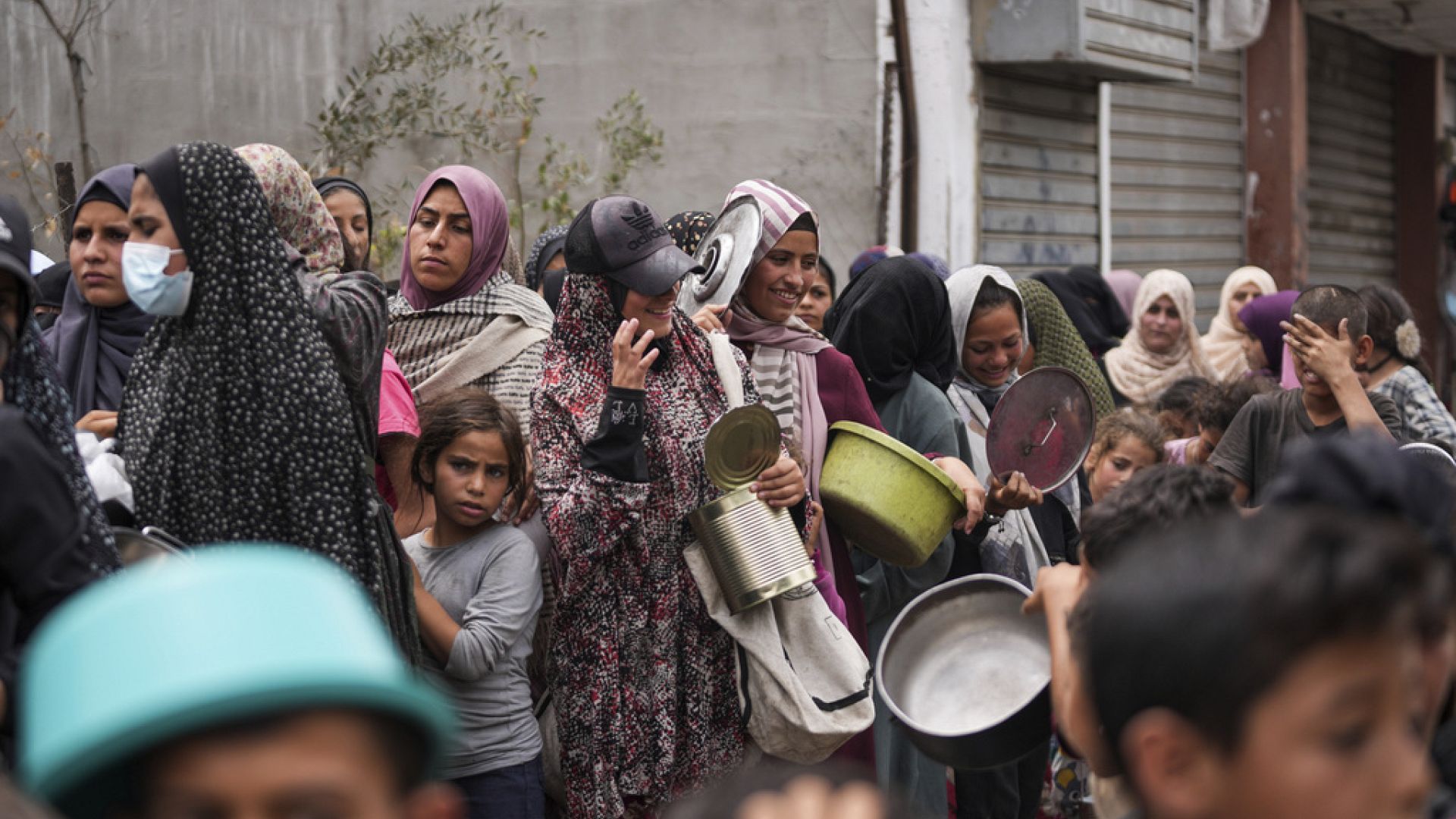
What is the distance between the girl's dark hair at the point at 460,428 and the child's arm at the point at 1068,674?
142 cm

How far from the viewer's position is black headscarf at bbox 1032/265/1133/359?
8.02 meters

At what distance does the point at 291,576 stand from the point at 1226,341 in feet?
26.2

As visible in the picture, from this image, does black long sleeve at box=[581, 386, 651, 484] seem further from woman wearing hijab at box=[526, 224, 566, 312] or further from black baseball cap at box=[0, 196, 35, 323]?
woman wearing hijab at box=[526, 224, 566, 312]

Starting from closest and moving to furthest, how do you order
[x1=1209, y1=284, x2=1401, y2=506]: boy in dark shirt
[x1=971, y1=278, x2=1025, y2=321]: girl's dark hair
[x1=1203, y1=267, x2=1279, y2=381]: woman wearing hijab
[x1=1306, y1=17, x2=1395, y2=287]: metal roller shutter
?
[x1=1209, y1=284, x2=1401, y2=506]: boy in dark shirt
[x1=971, y1=278, x2=1025, y2=321]: girl's dark hair
[x1=1203, y1=267, x2=1279, y2=381]: woman wearing hijab
[x1=1306, y1=17, x2=1395, y2=287]: metal roller shutter

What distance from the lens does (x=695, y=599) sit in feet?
12.4

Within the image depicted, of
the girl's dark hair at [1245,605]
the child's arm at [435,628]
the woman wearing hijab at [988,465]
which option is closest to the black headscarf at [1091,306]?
the woman wearing hijab at [988,465]

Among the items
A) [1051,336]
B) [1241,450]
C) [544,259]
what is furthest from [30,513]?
[1051,336]

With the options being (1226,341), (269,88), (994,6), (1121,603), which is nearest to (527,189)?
(269,88)

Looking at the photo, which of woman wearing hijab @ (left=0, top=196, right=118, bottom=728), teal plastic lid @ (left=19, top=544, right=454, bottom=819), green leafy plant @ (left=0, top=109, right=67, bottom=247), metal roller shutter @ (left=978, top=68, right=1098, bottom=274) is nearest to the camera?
teal plastic lid @ (left=19, top=544, right=454, bottom=819)

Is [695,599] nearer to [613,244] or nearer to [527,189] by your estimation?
[613,244]

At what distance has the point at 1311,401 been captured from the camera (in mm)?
4594

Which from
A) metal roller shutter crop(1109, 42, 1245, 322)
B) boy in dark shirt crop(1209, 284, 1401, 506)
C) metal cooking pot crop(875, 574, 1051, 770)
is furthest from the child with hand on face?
metal roller shutter crop(1109, 42, 1245, 322)

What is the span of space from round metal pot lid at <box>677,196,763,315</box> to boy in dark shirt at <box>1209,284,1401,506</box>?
1.51m

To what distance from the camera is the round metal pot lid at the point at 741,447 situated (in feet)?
11.8
